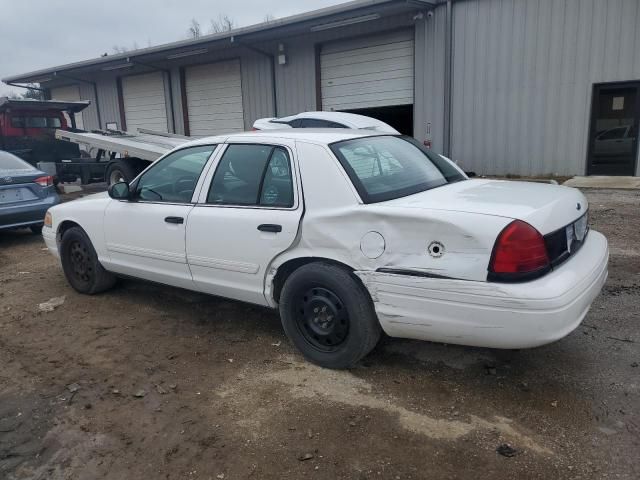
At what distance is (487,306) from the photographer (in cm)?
291

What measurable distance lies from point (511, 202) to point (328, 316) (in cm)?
136

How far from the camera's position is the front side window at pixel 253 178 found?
12.5 feet

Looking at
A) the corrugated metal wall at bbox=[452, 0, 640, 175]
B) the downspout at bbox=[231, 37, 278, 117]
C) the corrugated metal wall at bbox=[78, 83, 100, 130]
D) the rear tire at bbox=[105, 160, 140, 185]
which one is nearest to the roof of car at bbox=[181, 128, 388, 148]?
the rear tire at bbox=[105, 160, 140, 185]

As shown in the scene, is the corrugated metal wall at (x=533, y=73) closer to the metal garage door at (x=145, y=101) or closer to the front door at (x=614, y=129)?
the front door at (x=614, y=129)

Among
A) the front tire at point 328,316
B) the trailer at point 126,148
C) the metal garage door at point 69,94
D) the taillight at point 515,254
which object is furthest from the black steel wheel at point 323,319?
the metal garage door at point 69,94

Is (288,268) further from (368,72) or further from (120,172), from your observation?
(368,72)

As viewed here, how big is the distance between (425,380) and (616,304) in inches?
85.3

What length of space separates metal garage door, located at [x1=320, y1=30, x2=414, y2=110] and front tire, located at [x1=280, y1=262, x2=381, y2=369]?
38.7 feet

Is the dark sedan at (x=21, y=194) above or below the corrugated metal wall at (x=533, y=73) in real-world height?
below

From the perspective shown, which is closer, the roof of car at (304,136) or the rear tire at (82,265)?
the roof of car at (304,136)

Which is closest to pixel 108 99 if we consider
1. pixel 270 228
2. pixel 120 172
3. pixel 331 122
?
pixel 120 172

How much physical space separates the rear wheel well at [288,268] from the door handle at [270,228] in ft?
0.75

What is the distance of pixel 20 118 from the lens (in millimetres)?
13742

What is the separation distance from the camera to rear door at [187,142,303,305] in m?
3.72
